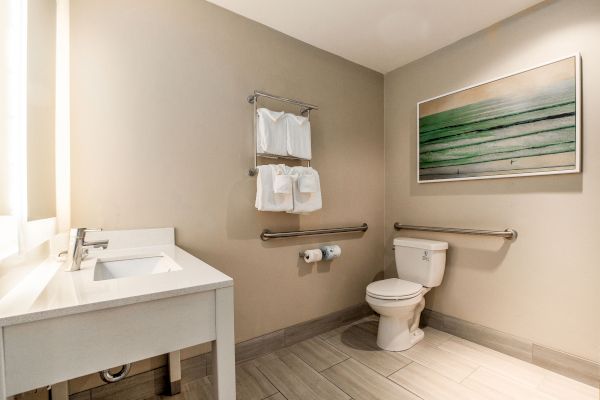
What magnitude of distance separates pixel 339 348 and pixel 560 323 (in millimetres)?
1334

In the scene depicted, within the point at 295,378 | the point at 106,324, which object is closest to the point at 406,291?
the point at 295,378

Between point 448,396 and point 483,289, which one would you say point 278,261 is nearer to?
point 448,396

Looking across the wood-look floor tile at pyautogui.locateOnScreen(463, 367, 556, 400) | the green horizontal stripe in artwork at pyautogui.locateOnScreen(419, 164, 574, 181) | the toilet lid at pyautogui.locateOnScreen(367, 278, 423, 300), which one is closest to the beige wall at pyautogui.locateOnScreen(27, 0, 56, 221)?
the toilet lid at pyautogui.locateOnScreen(367, 278, 423, 300)

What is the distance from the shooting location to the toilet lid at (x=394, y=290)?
6.25 feet

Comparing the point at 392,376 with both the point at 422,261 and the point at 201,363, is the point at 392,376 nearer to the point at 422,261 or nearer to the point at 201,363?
the point at 422,261

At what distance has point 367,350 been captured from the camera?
1.99 metres

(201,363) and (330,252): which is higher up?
(330,252)

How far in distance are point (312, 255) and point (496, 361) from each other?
4.38 ft

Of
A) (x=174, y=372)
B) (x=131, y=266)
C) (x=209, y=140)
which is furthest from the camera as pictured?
(x=209, y=140)

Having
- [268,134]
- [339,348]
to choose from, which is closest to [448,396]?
[339,348]

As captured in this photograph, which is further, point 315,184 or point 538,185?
point 315,184

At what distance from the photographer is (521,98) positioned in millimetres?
1863

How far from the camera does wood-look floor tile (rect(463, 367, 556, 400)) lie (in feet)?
5.01

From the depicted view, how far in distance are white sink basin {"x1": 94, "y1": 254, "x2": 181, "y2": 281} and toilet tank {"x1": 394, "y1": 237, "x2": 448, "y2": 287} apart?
1.71 m
